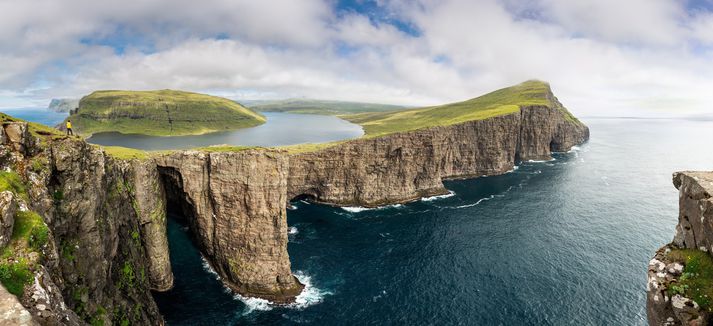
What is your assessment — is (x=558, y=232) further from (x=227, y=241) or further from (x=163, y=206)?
(x=163, y=206)

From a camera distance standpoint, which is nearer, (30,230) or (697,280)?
(697,280)

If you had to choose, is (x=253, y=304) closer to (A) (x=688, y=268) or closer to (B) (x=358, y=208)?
(B) (x=358, y=208)

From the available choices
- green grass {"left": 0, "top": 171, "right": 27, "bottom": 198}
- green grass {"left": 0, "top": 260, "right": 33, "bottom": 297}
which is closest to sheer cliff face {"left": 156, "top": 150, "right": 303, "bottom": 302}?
green grass {"left": 0, "top": 171, "right": 27, "bottom": 198}

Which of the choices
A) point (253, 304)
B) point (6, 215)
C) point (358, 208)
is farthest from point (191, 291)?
point (358, 208)

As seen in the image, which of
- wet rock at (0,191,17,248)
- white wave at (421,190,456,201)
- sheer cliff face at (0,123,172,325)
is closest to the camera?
wet rock at (0,191,17,248)

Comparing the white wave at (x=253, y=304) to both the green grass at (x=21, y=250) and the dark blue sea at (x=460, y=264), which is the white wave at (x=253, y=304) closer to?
the dark blue sea at (x=460, y=264)

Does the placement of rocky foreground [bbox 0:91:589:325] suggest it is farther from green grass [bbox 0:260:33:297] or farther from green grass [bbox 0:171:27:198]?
green grass [bbox 0:171:27:198]
